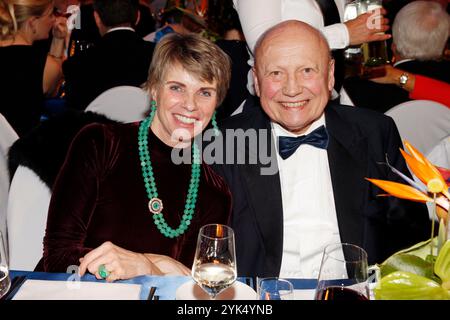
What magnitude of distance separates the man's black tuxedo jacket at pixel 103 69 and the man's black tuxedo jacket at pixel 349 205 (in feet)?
5.62

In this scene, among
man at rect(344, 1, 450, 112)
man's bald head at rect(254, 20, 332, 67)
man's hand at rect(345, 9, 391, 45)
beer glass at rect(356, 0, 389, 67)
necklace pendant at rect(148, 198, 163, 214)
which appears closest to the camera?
necklace pendant at rect(148, 198, 163, 214)

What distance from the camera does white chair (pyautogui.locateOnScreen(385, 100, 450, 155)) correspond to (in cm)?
295

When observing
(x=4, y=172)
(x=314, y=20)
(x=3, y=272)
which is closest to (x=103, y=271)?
(x=3, y=272)

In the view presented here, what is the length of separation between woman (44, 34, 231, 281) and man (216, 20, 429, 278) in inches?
5.7

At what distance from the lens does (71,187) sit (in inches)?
79.2

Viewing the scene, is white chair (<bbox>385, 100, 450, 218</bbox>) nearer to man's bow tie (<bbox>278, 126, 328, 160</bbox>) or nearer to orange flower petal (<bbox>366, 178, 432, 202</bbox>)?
man's bow tie (<bbox>278, 126, 328, 160</bbox>)

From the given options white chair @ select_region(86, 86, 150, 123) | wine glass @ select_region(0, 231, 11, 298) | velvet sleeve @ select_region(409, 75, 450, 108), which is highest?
white chair @ select_region(86, 86, 150, 123)

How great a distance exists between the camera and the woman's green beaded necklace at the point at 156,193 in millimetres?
2102

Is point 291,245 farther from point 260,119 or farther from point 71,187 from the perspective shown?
point 71,187

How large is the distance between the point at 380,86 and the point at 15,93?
2.40m

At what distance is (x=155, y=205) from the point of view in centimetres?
210

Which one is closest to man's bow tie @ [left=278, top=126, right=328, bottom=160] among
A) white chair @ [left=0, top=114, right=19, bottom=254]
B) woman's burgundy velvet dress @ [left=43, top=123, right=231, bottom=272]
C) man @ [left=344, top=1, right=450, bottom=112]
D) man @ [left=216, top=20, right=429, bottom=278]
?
man @ [left=216, top=20, right=429, bottom=278]

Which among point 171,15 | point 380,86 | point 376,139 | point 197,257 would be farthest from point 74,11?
point 197,257

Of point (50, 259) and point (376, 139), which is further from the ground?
point (376, 139)
